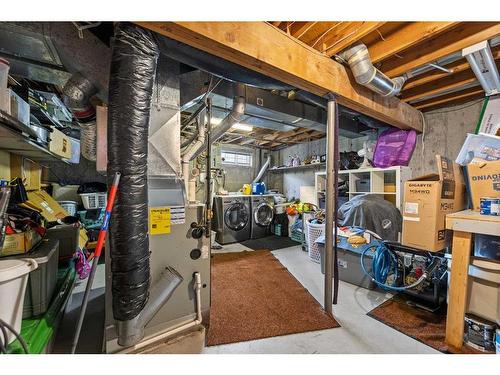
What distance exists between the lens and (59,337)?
62.7 inches

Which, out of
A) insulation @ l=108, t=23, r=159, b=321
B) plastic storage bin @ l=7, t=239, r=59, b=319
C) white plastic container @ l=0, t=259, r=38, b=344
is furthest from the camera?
plastic storage bin @ l=7, t=239, r=59, b=319

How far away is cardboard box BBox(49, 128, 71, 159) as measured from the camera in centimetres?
262

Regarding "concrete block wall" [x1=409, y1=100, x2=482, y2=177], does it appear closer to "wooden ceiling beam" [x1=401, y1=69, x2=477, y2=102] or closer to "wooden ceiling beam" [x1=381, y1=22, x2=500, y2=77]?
"wooden ceiling beam" [x1=401, y1=69, x2=477, y2=102]

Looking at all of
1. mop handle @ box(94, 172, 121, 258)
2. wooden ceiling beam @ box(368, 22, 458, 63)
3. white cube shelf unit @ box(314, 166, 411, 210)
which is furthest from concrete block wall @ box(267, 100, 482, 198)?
mop handle @ box(94, 172, 121, 258)

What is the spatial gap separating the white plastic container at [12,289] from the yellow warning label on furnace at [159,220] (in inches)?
24.4

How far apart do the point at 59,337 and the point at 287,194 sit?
204 inches

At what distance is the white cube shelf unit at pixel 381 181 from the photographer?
3043 millimetres

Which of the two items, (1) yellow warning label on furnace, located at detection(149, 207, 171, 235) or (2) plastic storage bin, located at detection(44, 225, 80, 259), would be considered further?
(2) plastic storage bin, located at detection(44, 225, 80, 259)

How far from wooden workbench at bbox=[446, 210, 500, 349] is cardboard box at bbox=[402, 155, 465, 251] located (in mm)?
131

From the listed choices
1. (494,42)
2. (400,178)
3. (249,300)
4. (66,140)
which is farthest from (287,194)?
(66,140)

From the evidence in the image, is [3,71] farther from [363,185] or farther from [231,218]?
[363,185]

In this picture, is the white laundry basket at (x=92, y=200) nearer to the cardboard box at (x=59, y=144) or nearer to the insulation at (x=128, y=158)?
the cardboard box at (x=59, y=144)

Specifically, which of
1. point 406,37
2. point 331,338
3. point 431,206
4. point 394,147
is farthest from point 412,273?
point 406,37

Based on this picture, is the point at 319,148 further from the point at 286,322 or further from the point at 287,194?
the point at 286,322
